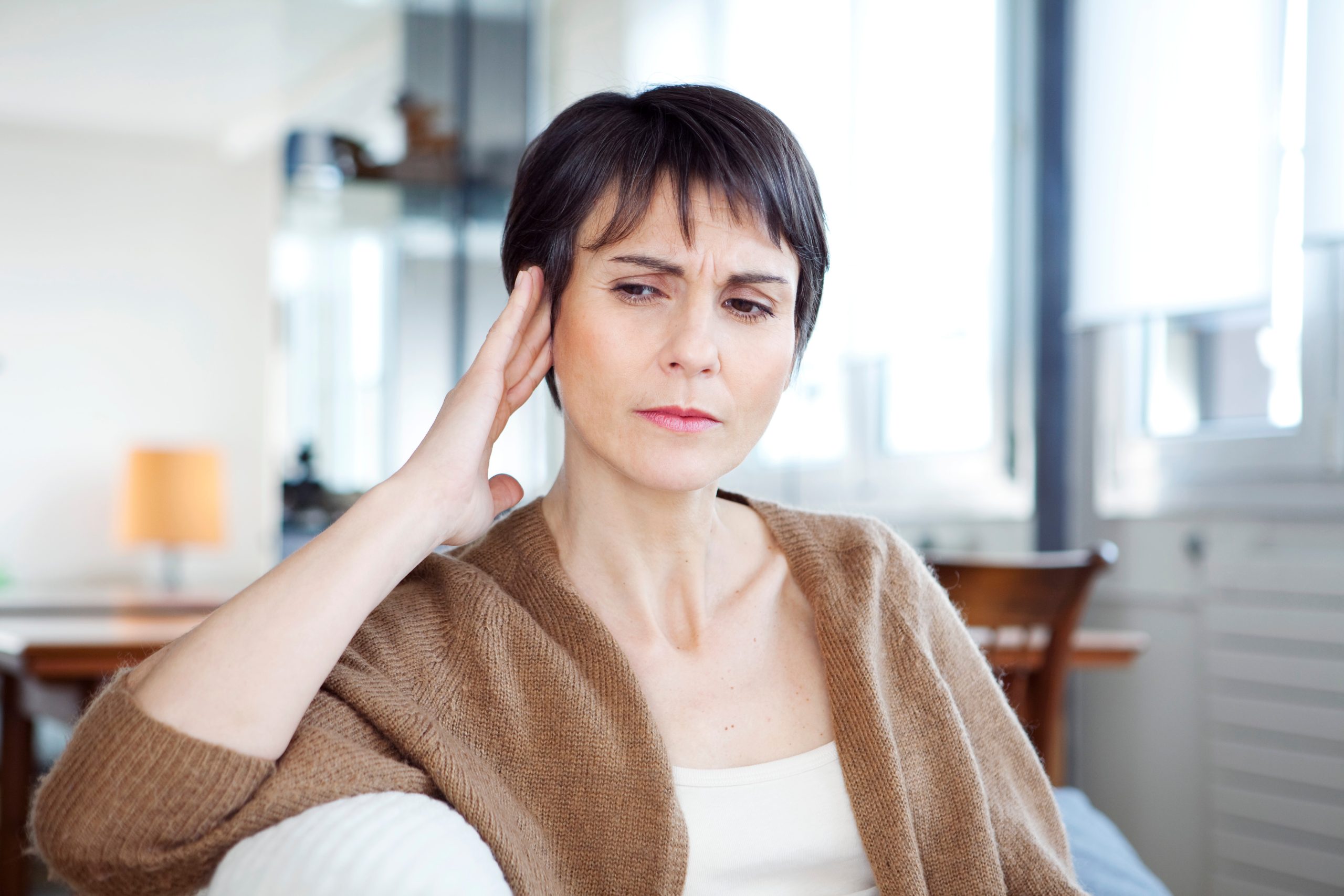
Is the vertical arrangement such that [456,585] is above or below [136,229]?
below

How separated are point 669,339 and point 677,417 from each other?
74mm

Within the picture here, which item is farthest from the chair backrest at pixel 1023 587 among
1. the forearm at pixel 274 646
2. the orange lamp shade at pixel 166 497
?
the orange lamp shade at pixel 166 497

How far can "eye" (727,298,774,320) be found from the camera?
113cm

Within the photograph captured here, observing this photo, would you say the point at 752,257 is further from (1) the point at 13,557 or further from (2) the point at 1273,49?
(1) the point at 13,557

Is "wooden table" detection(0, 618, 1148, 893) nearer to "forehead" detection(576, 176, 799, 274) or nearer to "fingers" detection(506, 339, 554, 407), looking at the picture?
"fingers" detection(506, 339, 554, 407)

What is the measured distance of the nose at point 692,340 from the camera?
107cm

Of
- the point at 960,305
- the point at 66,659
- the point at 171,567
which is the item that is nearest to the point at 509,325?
the point at 66,659

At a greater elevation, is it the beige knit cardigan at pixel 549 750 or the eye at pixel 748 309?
the eye at pixel 748 309

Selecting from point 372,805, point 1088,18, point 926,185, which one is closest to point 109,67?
point 926,185

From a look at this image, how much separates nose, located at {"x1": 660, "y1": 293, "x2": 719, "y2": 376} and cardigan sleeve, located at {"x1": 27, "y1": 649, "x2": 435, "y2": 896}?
0.45 meters

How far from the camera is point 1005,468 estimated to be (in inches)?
116

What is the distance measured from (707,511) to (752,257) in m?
0.28

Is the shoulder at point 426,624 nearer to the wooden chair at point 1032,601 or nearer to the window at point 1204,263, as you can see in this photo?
the wooden chair at point 1032,601

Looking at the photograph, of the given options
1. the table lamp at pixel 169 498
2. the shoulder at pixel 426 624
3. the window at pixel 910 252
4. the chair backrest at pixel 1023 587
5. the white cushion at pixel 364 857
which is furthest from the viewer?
the table lamp at pixel 169 498
